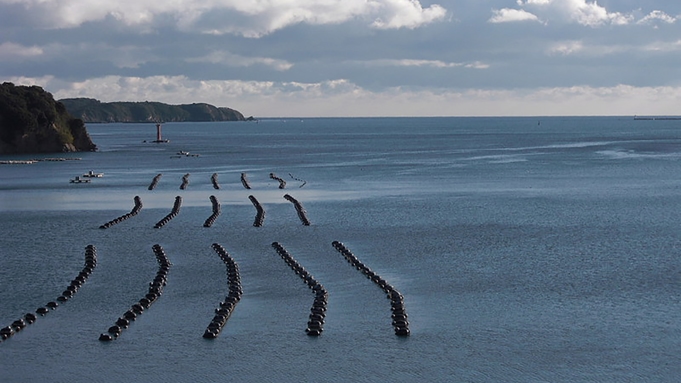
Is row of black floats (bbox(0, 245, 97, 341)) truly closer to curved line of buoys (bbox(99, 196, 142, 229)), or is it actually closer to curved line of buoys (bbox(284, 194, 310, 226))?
curved line of buoys (bbox(99, 196, 142, 229))

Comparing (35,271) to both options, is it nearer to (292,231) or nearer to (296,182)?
(292,231)

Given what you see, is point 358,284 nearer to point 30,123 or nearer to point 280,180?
point 280,180

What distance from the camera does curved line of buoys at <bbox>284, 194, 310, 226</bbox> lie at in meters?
62.4

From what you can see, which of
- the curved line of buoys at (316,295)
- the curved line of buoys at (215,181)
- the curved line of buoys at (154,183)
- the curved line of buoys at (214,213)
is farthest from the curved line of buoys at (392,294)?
the curved line of buoys at (154,183)

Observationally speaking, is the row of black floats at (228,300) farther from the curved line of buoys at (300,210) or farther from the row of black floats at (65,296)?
the curved line of buoys at (300,210)

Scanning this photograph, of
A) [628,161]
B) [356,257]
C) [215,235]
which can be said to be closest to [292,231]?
[215,235]

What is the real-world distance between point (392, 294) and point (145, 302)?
9.75 meters

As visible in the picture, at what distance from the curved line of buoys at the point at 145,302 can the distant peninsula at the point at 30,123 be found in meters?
103

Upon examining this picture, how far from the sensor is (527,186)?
294ft

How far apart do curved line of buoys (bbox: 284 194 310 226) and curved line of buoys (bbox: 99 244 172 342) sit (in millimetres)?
15193

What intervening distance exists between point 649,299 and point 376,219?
27.5 meters

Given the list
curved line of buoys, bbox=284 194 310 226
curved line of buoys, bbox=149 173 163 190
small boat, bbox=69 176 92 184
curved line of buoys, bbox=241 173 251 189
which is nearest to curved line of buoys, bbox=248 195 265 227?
curved line of buoys, bbox=284 194 310 226

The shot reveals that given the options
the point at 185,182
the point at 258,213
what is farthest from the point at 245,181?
the point at 258,213

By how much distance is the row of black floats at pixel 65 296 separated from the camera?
33531mm
